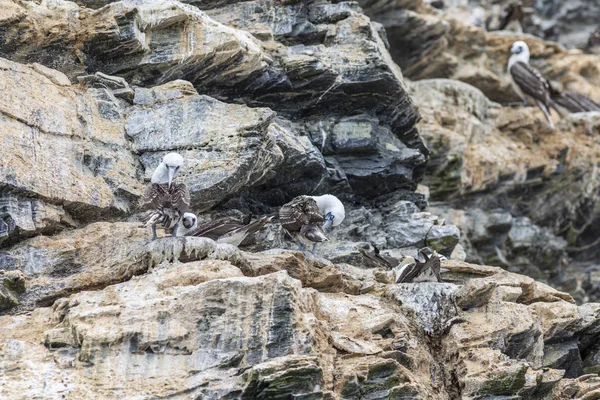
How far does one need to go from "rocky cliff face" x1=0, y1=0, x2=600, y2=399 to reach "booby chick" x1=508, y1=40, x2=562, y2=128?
1.44m

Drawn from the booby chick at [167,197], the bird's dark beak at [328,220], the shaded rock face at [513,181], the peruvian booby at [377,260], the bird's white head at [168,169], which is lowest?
the shaded rock face at [513,181]

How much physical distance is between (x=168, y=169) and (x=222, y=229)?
4.20ft

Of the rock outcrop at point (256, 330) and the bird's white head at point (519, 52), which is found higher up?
the rock outcrop at point (256, 330)

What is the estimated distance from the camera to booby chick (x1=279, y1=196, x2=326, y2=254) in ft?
58.4

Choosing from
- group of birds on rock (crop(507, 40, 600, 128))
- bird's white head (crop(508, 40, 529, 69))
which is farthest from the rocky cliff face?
bird's white head (crop(508, 40, 529, 69))

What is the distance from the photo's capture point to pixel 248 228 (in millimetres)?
16734

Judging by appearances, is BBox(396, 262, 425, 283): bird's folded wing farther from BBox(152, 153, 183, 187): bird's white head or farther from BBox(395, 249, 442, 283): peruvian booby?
BBox(152, 153, 183, 187): bird's white head

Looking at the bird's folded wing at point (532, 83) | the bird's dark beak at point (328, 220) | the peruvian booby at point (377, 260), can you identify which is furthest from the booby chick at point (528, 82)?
the peruvian booby at point (377, 260)

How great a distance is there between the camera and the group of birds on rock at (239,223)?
15.6 metres

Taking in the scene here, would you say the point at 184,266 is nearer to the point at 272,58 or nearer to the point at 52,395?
the point at 52,395

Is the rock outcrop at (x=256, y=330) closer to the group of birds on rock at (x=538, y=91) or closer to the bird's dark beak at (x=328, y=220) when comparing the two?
the bird's dark beak at (x=328, y=220)

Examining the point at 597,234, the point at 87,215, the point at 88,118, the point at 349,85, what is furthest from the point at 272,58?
the point at 597,234

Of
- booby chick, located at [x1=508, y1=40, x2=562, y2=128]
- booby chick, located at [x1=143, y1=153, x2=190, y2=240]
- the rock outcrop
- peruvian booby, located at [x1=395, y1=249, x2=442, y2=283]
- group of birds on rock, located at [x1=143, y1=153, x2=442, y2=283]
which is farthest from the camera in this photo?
booby chick, located at [x1=508, y1=40, x2=562, y2=128]

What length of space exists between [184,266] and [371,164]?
766 cm
